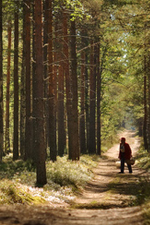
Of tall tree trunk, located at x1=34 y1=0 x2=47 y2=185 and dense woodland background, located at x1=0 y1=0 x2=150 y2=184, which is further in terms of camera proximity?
dense woodland background, located at x1=0 y1=0 x2=150 y2=184

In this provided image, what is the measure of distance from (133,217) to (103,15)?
1522 cm

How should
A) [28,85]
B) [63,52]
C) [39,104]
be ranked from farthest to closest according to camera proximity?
[63,52] → [28,85] → [39,104]

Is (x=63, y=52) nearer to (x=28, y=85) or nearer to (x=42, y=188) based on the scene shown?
(x=28, y=85)

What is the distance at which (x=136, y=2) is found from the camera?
14586 mm

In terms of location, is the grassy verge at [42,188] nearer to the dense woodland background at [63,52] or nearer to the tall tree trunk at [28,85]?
the dense woodland background at [63,52]

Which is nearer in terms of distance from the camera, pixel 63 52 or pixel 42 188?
pixel 42 188

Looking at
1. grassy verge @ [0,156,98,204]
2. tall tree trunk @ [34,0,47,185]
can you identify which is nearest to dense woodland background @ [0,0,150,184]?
tall tree trunk @ [34,0,47,185]

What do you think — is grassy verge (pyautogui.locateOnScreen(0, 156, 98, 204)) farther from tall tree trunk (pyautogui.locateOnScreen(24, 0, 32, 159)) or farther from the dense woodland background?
tall tree trunk (pyautogui.locateOnScreen(24, 0, 32, 159))

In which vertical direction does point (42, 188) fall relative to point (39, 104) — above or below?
below

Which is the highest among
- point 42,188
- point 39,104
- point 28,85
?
point 28,85

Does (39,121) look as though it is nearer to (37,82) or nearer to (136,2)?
(37,82)

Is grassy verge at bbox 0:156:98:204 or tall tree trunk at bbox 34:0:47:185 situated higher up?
tall tree trunk at bbox 34:0:47:185

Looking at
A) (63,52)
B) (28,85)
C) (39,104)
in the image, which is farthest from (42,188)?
(63,52)

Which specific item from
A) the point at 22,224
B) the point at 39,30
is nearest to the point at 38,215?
the point at 22,224
